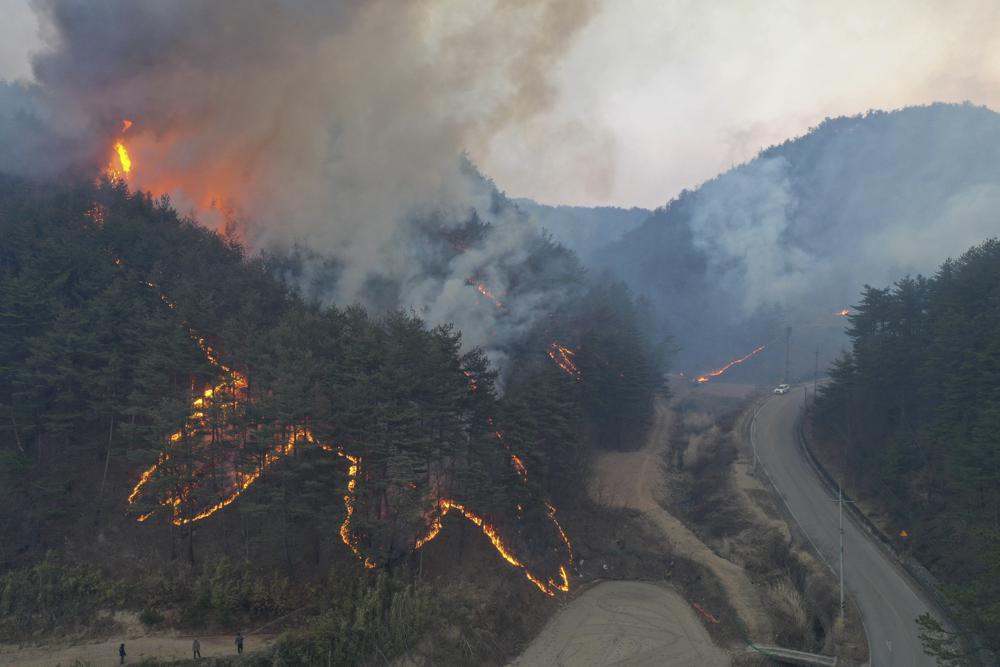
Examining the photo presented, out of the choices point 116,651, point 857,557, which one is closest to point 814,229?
point 857,557

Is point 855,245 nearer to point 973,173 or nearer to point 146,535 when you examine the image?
point 973,173

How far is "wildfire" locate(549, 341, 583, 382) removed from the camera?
43.0m

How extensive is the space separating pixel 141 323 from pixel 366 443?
1308cm

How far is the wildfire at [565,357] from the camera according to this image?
141 feet

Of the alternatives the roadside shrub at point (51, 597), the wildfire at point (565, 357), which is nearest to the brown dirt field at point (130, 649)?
the roadside shrub at point (51, 597)

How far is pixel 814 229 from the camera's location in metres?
107

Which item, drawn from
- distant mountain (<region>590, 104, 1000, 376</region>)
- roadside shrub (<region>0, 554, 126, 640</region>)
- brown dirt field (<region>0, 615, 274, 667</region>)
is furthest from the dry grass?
distant mountain (<region>590, 104, 1000, 376</region>)

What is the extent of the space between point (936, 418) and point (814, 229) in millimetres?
83191

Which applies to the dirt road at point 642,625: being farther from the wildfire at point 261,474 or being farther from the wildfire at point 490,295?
the wildfire at point 490,295

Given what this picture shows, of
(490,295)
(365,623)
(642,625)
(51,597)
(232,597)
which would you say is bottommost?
(642,625)

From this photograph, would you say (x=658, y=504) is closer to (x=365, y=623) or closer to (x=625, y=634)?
(x=625, y=634)

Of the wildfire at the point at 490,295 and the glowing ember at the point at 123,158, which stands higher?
the glowing ember at the point at 123,158

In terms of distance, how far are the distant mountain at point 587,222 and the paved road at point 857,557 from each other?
346 feet

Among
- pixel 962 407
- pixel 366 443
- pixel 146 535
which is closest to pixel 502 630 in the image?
pixel 366 443
